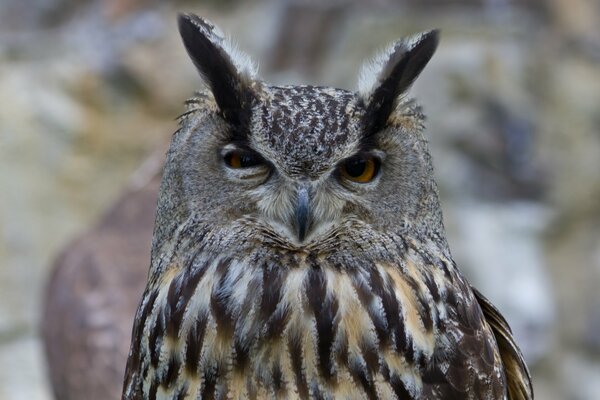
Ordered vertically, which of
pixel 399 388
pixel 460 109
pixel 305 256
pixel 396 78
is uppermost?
pixel 460 109

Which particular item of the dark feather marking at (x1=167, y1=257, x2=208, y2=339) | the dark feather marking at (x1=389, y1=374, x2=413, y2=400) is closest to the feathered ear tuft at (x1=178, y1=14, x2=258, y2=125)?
the dark feather marking at (x1=167, y1=257, x2=208, y2=339)

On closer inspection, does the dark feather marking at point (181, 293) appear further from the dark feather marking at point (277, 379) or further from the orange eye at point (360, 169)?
the orange eye at point (360, 169)

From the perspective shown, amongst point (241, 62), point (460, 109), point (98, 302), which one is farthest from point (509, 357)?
point (460, 109)

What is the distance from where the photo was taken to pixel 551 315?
4.63 m

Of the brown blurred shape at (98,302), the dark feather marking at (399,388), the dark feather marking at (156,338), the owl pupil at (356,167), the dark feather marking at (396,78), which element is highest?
the brown blurred shape at (98,302)

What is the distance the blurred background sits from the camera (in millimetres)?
4566

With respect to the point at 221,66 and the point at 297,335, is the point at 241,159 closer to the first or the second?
the point at 221,66

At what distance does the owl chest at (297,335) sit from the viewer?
5.15 ft

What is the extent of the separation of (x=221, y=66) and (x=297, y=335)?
0.46 meters

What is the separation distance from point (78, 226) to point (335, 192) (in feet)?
11.9

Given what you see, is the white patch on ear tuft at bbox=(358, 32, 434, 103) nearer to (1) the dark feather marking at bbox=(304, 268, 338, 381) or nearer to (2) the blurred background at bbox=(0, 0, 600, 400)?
(1) the dark feather marking at bbox=(304, 268, 338, 381)

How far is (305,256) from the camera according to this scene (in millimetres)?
1632

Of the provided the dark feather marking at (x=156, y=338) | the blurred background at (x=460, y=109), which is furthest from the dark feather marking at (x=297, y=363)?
the blurred background at (x=460, y=109)

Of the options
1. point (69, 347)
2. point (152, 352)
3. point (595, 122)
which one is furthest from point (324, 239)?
point (595, 122)
